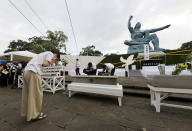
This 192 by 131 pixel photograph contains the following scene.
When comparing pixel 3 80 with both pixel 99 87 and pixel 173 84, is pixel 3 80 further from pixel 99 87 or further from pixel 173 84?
pixel 173 84

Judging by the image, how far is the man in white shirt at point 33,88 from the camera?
123 cm

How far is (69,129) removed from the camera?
42.5 inches

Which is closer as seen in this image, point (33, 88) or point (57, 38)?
point (33, 88)

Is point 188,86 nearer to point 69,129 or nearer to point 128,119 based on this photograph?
point 128,119

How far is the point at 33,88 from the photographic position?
1.26m

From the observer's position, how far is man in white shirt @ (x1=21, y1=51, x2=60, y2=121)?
48.5 inches

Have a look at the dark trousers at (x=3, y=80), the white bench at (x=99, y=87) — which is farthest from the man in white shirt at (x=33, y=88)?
the dark trousers at (x=3, y=80)

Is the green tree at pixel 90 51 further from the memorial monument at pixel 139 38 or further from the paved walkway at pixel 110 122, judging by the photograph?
the paved walkway at pixel 110 122

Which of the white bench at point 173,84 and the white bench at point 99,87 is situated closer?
the white bench at point 173,84

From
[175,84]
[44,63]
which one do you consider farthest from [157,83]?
[44,63]

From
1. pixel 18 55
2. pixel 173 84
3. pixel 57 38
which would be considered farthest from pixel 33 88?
pixel 57 38

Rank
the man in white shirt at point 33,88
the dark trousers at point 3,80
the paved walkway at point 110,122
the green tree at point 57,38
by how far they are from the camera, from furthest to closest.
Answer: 1. the green tree at point 57,38
2. the dark trousers at point 3,80
3. the man in white shirt at point 33,88
4. the paved walkway at point 110,122

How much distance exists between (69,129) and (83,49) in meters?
33.7

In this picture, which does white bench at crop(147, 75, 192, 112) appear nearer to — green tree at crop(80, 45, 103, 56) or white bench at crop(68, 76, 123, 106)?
white bench at crop(68, 76, 123, 106)
